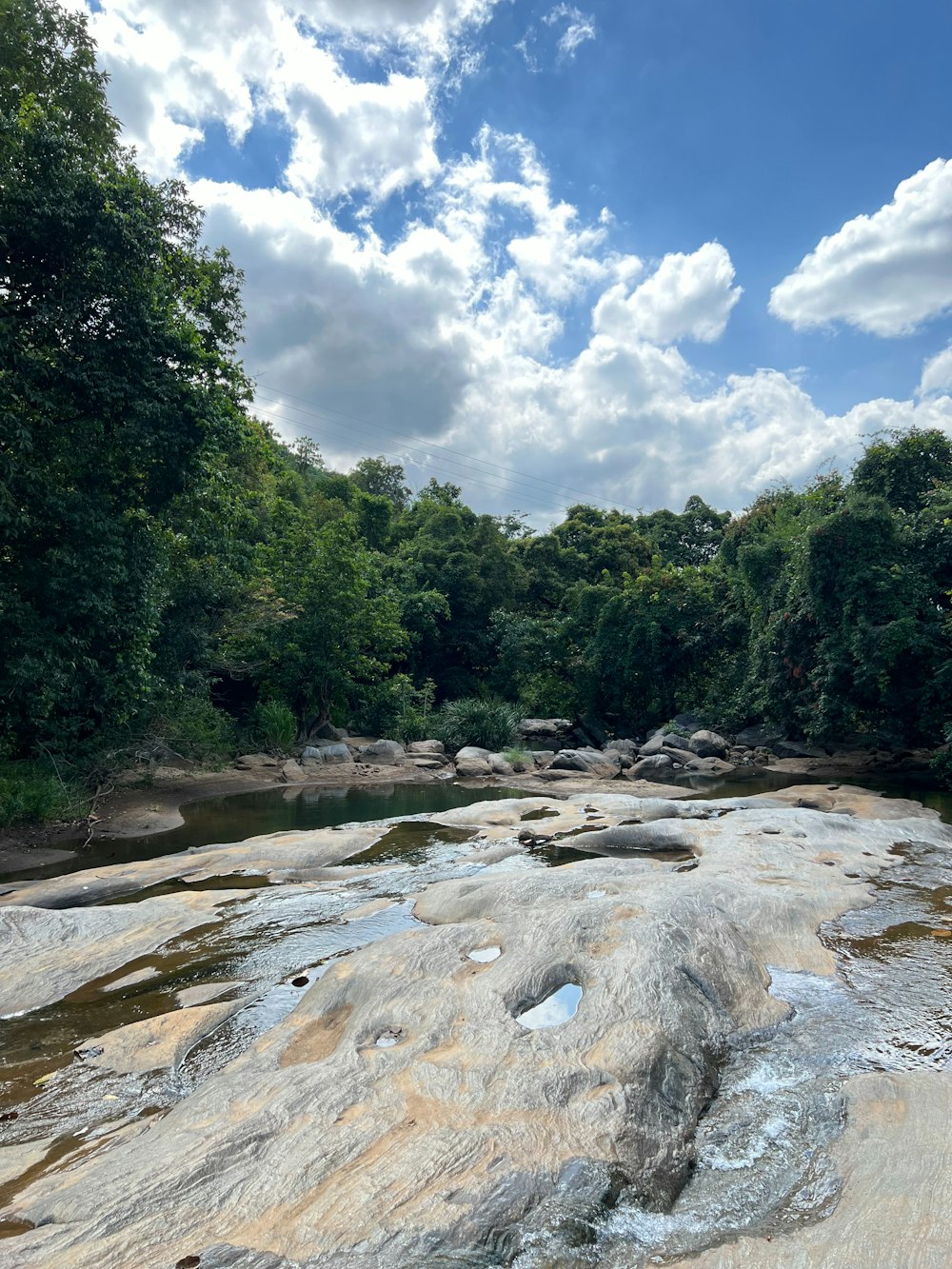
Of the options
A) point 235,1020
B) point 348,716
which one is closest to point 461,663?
point 348,716

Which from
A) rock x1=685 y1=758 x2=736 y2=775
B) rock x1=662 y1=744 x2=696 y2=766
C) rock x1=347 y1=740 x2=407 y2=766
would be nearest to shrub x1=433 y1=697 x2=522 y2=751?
rock x1=347 y1=740 x2=407 y2=766

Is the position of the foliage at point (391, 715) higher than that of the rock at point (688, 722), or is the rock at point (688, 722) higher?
the foliage at point (391, 715)

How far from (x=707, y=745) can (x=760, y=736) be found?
9.51 feet

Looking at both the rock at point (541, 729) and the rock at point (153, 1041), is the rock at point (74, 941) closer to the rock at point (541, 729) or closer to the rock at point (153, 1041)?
the rock at point (153, 1041)

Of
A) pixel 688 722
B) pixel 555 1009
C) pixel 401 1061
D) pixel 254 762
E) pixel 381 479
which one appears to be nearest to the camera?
pixel 401 1061

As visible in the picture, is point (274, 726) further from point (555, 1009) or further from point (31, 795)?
point (555, 1009)

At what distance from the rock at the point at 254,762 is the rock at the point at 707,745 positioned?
13.8 m

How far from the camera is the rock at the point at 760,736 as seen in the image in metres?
26.2

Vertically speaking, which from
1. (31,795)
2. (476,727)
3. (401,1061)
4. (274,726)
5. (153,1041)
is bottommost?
(153,1041)

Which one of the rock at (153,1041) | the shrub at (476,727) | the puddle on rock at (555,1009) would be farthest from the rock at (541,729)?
the rock at (153,1041)

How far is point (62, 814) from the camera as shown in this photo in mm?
13180

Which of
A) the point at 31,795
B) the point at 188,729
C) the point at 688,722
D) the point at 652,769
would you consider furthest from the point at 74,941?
the point at 688,722

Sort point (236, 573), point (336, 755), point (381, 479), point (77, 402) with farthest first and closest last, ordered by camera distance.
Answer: point (381, 479), point (336, 755), point (236, 573), point (77, 402)

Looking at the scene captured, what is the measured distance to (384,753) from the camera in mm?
24500
